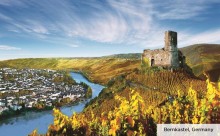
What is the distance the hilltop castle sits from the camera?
58812mm

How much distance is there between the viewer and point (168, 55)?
60188 mm

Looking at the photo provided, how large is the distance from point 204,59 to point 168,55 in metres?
29.3

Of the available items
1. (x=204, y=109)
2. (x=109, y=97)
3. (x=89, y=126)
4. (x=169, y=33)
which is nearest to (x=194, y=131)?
(x=204, y=109)

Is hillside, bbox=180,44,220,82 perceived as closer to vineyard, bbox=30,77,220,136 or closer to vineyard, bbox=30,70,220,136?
vineyard, bbox=30,70,220,136

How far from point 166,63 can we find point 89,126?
4704cm

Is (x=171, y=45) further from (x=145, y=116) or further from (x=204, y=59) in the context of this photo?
(x=145, y=116)

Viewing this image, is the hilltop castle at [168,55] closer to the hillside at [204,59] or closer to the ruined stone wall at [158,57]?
the ruined stone wall at [158,57]

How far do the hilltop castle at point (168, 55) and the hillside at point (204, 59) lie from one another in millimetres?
12610

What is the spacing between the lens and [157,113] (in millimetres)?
13273

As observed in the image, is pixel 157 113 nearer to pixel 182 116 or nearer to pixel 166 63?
pixel 182 116

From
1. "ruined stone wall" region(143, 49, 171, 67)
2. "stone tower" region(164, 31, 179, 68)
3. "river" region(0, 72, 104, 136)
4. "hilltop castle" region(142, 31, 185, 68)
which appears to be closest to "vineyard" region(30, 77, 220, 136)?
"stone tower" region(164, 31, 179, 68)

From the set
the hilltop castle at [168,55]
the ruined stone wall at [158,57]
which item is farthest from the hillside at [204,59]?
the ruined stone wall at [158,57]

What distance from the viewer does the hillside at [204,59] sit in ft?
248

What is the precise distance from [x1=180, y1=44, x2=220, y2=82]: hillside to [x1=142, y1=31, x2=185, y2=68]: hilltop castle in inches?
496
